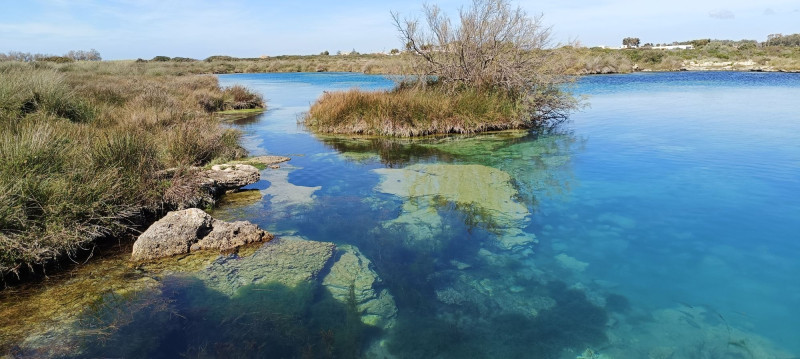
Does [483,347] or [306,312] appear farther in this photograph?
[306,312]

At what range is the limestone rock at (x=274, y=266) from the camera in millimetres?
5094

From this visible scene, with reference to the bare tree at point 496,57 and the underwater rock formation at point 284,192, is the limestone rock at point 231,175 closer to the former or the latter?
the underwater rock formation at point 284,192

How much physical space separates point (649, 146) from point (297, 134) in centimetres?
1064

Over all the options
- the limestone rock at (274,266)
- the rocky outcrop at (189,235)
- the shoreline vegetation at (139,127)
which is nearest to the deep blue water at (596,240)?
the limestone rock at (274,266)

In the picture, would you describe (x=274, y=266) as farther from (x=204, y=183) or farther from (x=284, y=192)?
(x=284, y=192)

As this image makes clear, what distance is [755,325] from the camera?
433 centimetres

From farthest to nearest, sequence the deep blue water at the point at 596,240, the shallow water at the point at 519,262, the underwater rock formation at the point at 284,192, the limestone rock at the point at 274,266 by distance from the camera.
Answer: the underwater rock formation at the point at 284,192, the limestone rock at the point at 274,266, the deep blue water at the point at 596,240, the shallow water at the point at 519,262

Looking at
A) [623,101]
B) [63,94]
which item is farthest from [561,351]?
[623,101]

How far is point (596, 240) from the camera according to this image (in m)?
6.30

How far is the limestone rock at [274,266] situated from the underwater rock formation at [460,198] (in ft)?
4.45

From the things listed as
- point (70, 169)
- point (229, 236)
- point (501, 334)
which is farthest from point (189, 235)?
point (501, 334)

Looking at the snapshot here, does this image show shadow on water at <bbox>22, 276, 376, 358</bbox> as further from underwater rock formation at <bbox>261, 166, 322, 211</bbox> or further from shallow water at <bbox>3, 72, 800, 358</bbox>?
underwater rock formation at <bbox>261, 166, 322, 211</bbox>

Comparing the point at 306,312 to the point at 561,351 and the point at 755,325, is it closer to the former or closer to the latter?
the point at 561,351

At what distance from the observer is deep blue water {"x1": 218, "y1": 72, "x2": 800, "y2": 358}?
4203mm
